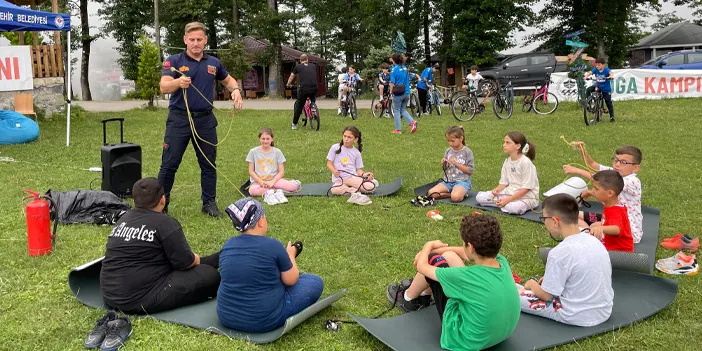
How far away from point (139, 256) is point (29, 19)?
31.6ft

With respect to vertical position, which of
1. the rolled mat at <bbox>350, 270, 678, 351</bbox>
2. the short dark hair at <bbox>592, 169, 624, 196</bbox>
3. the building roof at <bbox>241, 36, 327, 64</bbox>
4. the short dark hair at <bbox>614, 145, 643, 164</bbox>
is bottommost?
the rolled mat at <bbox>350, 270, 678, 351</bbox>

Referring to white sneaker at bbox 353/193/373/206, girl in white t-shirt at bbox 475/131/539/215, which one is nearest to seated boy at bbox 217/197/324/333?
white sneaker at bbox 353/193/373/206

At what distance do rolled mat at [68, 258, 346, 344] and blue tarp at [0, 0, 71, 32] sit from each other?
8.72 meters

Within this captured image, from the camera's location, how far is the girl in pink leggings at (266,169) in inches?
268

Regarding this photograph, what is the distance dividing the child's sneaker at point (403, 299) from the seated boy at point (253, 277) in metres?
0.74

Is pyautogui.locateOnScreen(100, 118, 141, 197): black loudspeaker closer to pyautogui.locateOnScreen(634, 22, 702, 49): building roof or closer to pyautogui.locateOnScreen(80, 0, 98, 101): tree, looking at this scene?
pyautogui.locateOnScreen(80, 0, 98, 101): tree

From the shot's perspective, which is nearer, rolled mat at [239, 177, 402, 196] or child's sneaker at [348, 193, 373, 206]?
child's sneaker at [348, 193, 373, 206]

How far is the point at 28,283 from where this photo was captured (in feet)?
13.6

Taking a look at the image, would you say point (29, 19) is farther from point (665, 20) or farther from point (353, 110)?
point (665, 20)

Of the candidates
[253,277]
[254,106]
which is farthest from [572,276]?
[254,106]

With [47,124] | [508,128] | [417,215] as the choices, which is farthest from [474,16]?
[417,215]

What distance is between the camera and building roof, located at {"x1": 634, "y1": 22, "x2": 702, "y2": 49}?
35.9 m

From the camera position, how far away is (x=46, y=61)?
14.4 m

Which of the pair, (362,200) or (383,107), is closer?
(362,200)
